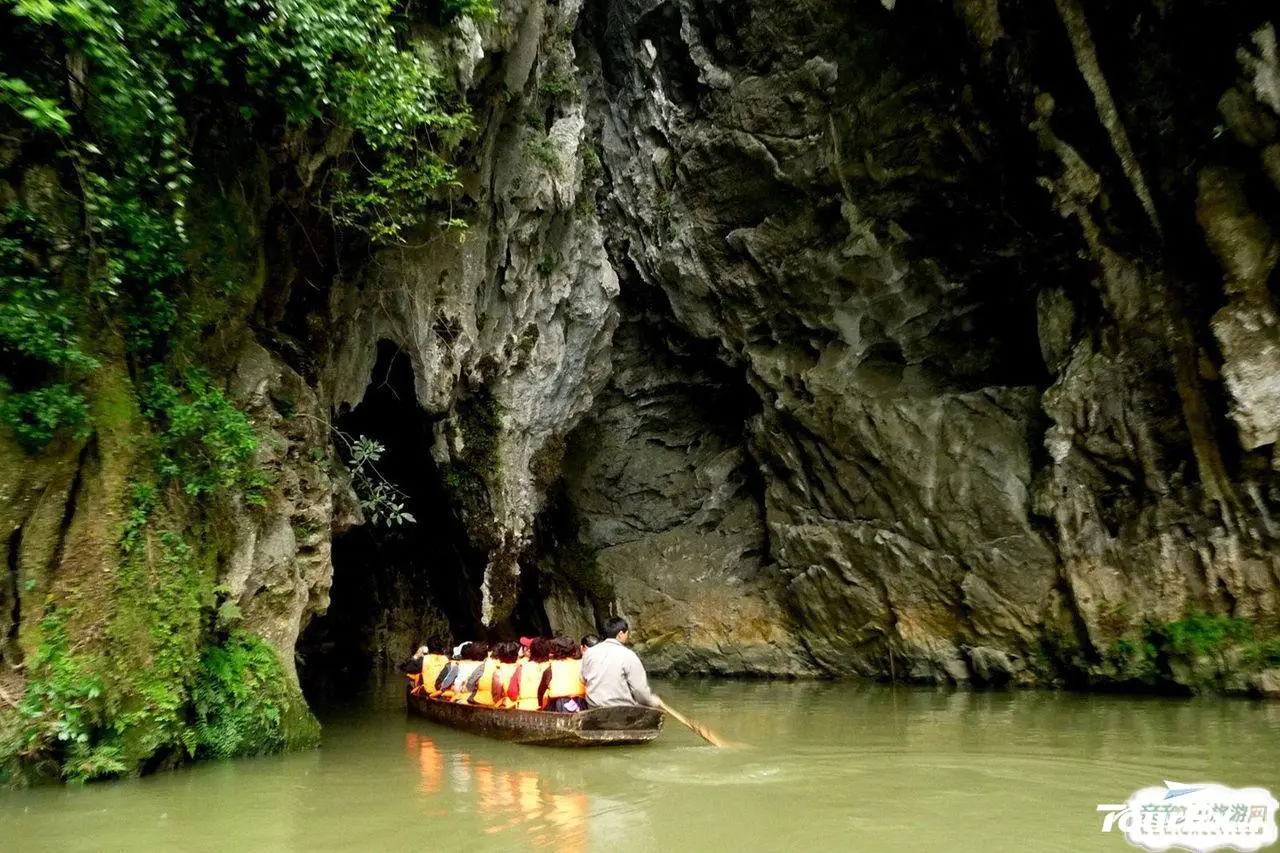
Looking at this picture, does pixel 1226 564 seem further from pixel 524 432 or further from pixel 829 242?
pixel 524 432

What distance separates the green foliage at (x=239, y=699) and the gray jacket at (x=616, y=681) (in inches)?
107

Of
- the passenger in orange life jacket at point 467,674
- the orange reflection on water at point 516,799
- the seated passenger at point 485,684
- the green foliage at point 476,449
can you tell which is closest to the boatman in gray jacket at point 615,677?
the orange reflection on water at point 516,799

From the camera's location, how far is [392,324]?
1099cm

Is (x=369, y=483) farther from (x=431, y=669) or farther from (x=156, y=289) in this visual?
(x=156, y=289)

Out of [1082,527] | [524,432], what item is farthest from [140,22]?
[1082,527]

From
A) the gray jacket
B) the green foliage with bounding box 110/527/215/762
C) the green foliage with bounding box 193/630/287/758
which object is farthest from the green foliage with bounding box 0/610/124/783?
the gray jacket

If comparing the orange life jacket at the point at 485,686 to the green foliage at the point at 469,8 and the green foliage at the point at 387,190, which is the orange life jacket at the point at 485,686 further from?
the green foliage at the point at 469,8

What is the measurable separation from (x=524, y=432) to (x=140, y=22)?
29.3 ft

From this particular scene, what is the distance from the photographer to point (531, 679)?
8.72 m

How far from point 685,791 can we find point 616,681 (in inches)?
84.6

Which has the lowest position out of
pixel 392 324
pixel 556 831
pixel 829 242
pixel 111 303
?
pixel 556 831

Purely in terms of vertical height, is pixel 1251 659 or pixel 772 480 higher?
pixel 772 480

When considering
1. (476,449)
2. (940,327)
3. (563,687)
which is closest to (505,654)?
(563,687)

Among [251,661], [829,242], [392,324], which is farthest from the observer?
[829,242]
